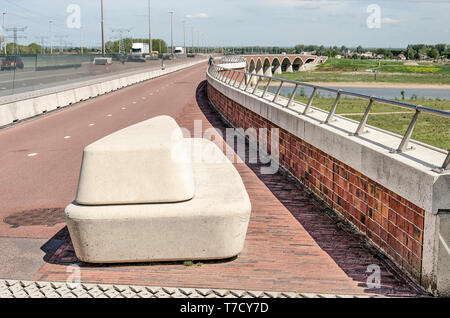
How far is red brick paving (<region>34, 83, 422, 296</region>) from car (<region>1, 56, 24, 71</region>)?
15.6 metres

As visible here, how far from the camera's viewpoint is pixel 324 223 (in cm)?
721

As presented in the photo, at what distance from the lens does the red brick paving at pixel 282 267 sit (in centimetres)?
520

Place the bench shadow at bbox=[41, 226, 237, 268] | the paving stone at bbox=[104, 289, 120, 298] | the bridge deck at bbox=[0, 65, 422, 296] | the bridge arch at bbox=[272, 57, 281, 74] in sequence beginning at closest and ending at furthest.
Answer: the paving stone at bbox=[104, 289, 120, 298]
the bridge deck at bbox=[0, 65, 422, 296]
the bench shadow at bbox=[41, 226, 237, 268]
the bridge arch at bbox=[272, 57, 281, 74]

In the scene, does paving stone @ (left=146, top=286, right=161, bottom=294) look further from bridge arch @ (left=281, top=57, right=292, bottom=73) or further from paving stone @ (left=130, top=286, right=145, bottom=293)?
bridge arch @ (left=281, top=57, right=292, bottom=73)

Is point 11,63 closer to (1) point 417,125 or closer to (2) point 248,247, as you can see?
(2) point 248,247

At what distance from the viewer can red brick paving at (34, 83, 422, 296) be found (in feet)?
17.1

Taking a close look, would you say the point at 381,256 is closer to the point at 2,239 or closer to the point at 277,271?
the point at 277,271

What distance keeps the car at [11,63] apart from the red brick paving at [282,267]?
15.6 metres

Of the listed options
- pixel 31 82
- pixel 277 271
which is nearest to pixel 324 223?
pixel 277 271

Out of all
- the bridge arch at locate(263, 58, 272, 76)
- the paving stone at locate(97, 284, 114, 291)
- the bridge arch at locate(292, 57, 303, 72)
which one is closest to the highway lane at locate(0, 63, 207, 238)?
the paving stone at locate(97, 284, 114, 291)

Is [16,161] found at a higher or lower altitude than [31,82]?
lower

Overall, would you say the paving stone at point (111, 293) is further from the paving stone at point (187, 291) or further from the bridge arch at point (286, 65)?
the bridge arch at point (286, 65)

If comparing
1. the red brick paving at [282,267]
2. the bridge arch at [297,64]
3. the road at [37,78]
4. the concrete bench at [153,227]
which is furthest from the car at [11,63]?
the bridge arch at [297,64]

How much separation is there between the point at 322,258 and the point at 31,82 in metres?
19.7
